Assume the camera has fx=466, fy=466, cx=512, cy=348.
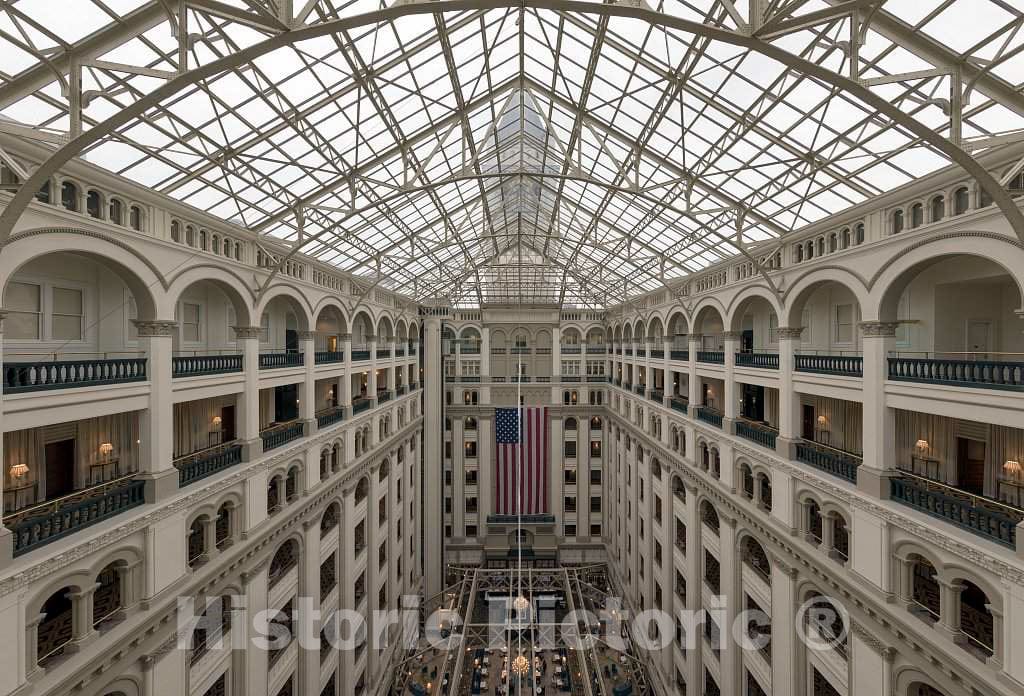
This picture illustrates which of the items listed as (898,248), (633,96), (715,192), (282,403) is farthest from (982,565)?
(282,403)

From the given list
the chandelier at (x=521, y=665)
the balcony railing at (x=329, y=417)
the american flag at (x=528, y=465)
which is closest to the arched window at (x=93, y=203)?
the balcony railing at (x=329, y=417)

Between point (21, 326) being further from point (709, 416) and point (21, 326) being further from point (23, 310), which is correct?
point (709, 416)

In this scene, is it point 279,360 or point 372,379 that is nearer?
point 279,360

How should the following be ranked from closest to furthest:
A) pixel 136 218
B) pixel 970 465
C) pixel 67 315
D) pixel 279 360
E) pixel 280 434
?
pixel 136 218 → pixel 67 315 → pixel 970 465 → pixel 280 434 → pixel 279 360

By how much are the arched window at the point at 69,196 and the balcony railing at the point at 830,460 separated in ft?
76.4

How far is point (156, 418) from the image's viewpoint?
13.9 metres

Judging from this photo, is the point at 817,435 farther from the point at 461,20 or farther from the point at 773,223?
the point at 461,20

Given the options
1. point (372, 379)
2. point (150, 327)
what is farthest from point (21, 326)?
point (372, 379)

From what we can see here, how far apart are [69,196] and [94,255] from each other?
146cm

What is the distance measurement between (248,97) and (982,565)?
22361 mm

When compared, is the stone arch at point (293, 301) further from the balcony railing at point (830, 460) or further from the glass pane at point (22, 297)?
the balcony railing at point (830, 460)

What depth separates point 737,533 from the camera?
21703 mm

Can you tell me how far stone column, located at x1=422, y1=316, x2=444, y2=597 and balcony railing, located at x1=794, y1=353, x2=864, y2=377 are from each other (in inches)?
1268

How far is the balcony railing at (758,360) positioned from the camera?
780 inches
